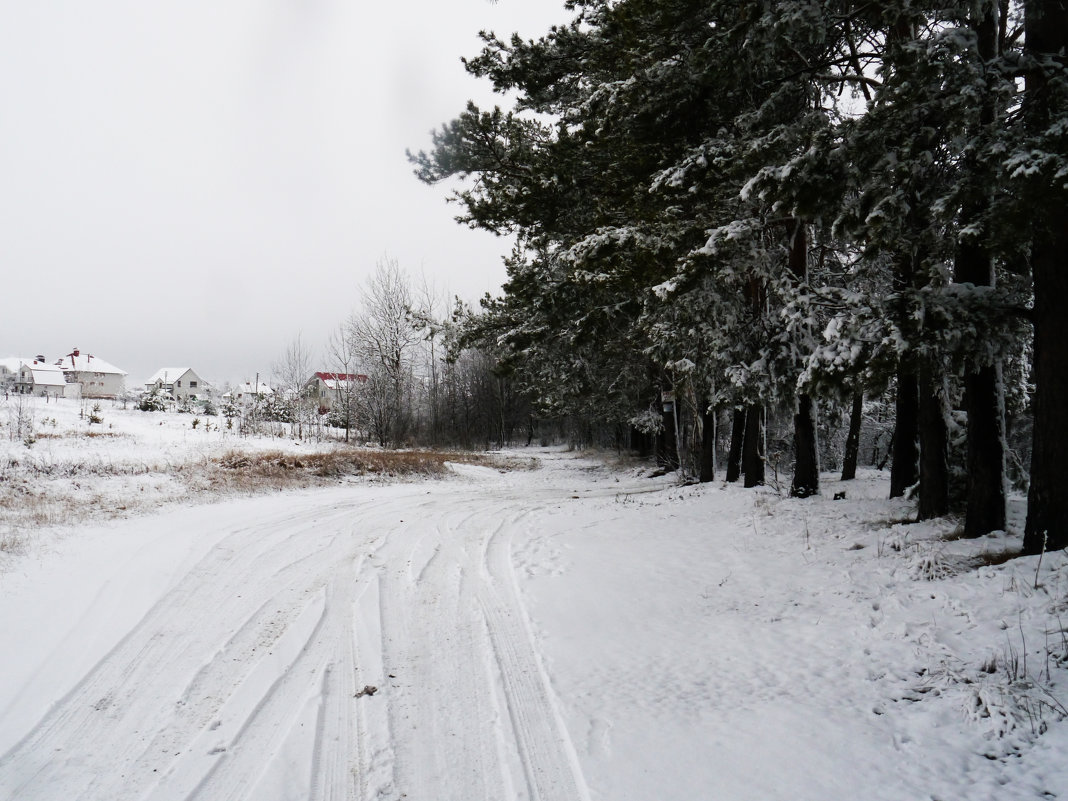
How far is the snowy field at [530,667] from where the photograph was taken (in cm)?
290

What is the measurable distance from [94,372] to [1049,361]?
308 feet

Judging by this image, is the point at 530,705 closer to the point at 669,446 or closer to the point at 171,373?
the point at 669,446

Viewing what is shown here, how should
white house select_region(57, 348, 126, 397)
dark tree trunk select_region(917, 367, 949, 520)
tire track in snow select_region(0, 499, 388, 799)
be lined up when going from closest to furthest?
tire track in snow select_region(0, 499, 388, 799)
dark tree trunk select_region(917, 367, 949, 520)
white house select_region(57, 348, 126, 397)

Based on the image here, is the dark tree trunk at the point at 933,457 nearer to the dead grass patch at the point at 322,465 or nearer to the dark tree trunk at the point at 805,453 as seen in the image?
the dark tree trunk at the point at 805,453

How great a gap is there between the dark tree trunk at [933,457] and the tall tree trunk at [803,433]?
3162 mm

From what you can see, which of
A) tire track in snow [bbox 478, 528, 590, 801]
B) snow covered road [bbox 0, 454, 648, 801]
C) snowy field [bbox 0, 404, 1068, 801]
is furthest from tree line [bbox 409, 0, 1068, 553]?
snow covered road [bbox 0, 454, 648, 801]

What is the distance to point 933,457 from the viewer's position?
723 centimetres

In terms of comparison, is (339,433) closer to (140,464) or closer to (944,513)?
(140,464)

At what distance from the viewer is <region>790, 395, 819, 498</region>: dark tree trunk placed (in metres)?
10.7

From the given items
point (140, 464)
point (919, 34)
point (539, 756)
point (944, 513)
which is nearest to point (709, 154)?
point (919, 34)

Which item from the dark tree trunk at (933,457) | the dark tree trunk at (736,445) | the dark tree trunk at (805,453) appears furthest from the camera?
the dark tree trunk at (736,445)

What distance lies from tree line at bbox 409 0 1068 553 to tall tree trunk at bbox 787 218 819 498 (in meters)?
0.04

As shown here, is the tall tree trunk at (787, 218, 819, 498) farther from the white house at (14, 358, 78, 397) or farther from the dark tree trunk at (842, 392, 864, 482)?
the white house at (14, 358, 78, 397)

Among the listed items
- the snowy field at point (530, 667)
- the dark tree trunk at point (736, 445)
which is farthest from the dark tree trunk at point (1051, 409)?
the dark tree trunk at point (736, 445)
